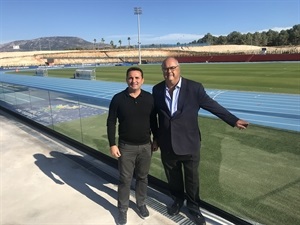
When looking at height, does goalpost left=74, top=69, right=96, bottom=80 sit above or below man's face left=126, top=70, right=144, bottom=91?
below

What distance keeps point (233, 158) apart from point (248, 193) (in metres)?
0.51

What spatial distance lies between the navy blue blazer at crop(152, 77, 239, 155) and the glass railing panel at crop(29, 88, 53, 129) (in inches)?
213

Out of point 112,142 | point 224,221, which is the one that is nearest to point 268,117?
point 224,221

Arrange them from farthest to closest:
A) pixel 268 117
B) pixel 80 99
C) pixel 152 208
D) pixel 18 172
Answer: pixel 268 117 → pixel 80 99 → pixel 18 172 → pixel 152 208

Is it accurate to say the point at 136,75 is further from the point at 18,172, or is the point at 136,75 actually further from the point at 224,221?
the point at 18,172

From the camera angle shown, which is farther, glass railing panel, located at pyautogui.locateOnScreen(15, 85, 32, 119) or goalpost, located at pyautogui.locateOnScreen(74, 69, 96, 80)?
goalpost, located at pyautogui.locateOnScreen(74, 69, 96, 80)

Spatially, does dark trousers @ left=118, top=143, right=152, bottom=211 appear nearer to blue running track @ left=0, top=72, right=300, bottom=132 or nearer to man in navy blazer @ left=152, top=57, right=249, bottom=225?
man in navy blazer @ left=152, top=57, right=249, bottom=225

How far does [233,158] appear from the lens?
3.90 m

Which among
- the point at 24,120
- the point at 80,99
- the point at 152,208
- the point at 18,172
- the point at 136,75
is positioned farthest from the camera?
the point at 24,120

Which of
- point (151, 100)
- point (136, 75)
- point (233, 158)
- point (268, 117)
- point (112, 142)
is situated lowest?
point (268, 117)

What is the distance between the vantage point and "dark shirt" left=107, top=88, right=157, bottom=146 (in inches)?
133

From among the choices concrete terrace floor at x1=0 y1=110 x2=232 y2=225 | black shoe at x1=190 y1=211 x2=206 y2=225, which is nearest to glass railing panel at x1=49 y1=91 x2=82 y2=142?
concrete terrace floor at x1=0 y1=110 x2=232 y2=225

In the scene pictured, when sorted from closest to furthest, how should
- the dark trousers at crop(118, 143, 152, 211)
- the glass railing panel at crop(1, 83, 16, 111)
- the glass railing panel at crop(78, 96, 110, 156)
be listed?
the dark trousers at crop(118, 143, 152, 211)
the glass railing panel at crop(78, 96, 110, 156)
the glass railing panel at crop(1, 83, 16, 111)

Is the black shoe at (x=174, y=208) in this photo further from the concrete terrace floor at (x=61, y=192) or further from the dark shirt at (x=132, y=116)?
the dark shirt at (x=132, y=116)
